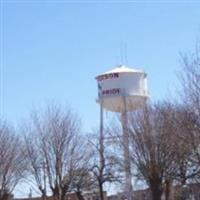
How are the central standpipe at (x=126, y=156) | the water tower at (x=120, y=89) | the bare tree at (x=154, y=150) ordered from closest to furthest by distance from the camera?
the bare tree at (x=154, y=150)
the central standpipe at (x=126, y=156)
the water tower at (x=120, y=89)

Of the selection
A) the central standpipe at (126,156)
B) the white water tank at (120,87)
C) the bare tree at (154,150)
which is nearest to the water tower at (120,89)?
the white water tank at (120,87)

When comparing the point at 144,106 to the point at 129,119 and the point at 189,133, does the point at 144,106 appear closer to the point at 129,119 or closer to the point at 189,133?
the point at 129,119

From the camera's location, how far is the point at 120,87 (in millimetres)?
41906

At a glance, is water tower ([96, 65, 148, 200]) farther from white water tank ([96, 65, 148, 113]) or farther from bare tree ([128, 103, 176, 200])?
bare tree ([128, 103, 176, 200])

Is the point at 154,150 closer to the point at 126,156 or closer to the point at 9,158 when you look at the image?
the point at 126,156

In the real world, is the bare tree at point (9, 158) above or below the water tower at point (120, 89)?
below

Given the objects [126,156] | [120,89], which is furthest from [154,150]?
[120,89]

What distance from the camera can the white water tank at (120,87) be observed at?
41.4 metres

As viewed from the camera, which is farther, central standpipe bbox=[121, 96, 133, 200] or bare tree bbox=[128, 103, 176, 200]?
central standpipe bbox=[121, 96, 133, 200]

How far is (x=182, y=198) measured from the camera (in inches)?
1812

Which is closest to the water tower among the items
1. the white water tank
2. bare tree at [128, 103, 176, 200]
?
the white water tank

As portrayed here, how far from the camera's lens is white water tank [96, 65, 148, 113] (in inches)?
1631

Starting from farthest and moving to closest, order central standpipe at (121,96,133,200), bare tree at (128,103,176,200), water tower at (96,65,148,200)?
water tower at (96,65,148,200), central standpipe at (121,96,133,200), bare tree at (128,103,176,200)

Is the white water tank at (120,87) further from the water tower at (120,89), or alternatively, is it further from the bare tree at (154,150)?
the bare tree at (154,150)
